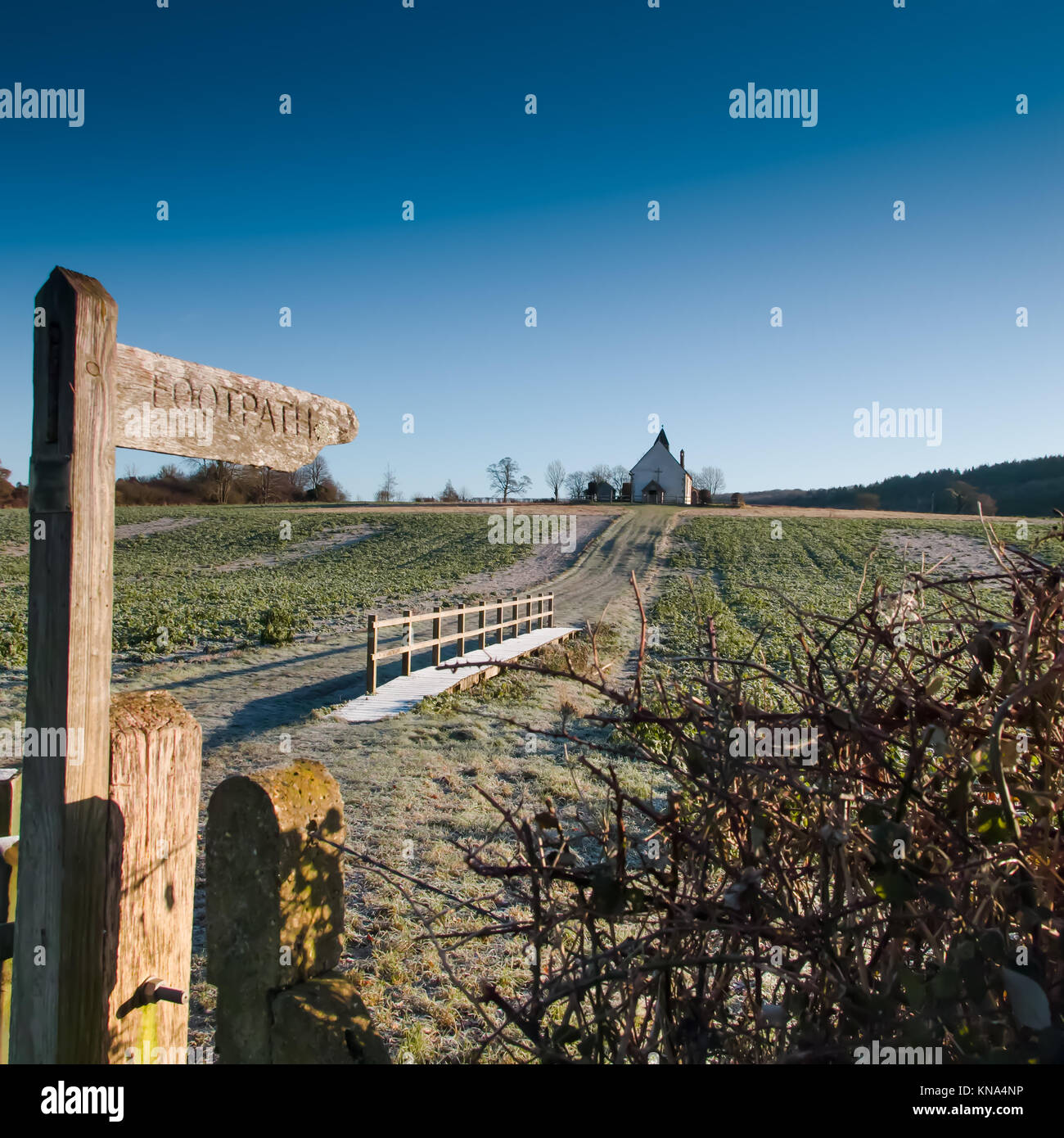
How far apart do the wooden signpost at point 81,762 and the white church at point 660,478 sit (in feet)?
248

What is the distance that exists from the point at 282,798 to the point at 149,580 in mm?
29591

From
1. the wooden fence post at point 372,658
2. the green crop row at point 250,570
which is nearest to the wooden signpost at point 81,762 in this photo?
the wooden fence post at point 372,658

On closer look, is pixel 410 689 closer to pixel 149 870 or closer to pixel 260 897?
pixel 149 870

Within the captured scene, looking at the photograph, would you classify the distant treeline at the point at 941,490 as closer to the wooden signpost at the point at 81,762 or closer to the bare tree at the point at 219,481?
the bare tree at the point at 219,481

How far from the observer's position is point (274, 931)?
1422 millimetres

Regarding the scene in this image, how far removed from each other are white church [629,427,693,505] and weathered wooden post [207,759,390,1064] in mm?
75682

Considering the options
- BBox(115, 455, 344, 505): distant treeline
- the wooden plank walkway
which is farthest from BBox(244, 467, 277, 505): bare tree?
the wooden plank walkway

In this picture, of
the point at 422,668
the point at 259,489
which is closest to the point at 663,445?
the point at 259,489

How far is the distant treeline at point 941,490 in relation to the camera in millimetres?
90750

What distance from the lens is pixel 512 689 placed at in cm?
1203

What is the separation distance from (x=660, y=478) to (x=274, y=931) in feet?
258

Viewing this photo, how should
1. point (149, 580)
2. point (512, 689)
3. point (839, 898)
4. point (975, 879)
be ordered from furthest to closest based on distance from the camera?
point (149, 580) < point (512, 689) < point (839, 898) < point (975, 879)
